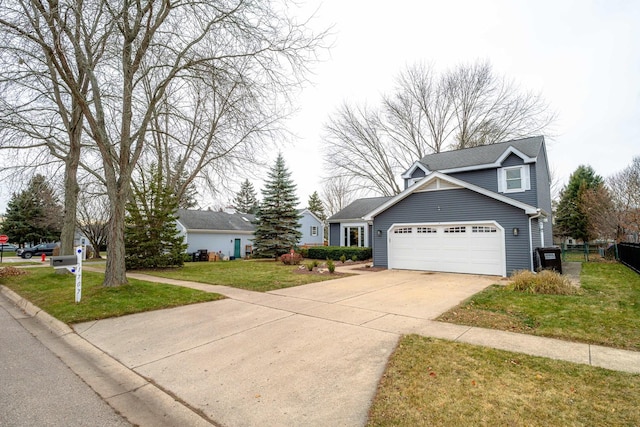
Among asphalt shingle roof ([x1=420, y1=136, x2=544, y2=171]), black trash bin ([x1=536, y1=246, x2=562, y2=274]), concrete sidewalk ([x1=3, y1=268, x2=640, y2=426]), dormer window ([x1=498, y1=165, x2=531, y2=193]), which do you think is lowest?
concrete sidewalk ([x1=3, y1=268, x2=640, y2=426])

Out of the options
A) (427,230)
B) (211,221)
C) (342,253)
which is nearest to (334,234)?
(342,253)

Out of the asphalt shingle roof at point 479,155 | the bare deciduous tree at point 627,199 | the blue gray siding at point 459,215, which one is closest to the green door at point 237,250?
the blue gray siding at point 459,215

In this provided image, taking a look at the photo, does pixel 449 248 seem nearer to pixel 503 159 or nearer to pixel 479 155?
pixel 503 159

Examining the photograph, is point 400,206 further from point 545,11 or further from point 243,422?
point 243,422

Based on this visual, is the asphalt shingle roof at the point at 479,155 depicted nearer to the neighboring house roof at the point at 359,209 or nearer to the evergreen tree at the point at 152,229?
the neighboring house roof at the point at 359,209

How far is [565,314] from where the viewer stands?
6.30 meters

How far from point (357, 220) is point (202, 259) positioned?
40.5 ft

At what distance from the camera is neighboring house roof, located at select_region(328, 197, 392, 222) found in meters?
25.1

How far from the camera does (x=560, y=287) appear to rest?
8375mm

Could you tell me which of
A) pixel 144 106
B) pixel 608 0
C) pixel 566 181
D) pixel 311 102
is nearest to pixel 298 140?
pixel 311 102

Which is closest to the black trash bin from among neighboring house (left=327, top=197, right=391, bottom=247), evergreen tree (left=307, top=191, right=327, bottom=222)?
neighboring house (left=327, top=197, right=391, bottom=247)

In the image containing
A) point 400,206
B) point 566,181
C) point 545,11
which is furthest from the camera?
point 566,181

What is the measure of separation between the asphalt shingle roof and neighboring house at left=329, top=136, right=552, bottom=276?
0.05 meters

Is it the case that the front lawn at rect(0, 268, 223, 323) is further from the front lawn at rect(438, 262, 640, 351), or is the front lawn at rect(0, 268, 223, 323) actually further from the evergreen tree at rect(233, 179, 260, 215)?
the evergreen tree at rect(233, 179, 260, 215)
